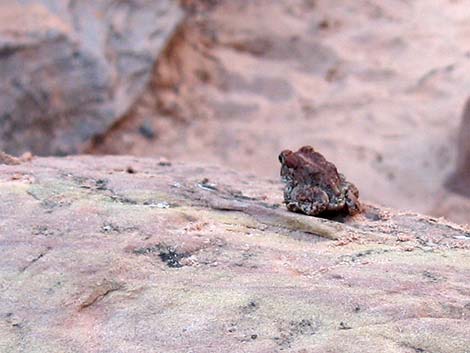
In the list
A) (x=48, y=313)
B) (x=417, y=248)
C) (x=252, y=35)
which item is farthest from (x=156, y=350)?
(x=252, y=35)

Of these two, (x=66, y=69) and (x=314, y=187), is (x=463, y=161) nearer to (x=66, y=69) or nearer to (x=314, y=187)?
(x=66, y=69)

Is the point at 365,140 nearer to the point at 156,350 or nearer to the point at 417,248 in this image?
the point at 417,248

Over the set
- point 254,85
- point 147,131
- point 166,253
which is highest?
point 254,85

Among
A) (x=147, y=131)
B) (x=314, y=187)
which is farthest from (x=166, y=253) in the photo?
(x=147, y=131)

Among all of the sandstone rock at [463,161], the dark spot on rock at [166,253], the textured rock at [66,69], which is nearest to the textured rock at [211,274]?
the dark spot on rock at [166,253]

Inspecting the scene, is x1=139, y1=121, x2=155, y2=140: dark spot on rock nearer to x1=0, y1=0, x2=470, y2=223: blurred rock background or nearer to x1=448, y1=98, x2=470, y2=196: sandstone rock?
x1=0, y1=0, x2=470, y2=223: blurred rock background

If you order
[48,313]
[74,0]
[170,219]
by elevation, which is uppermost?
[74,0]

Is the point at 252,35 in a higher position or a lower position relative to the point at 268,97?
higher
